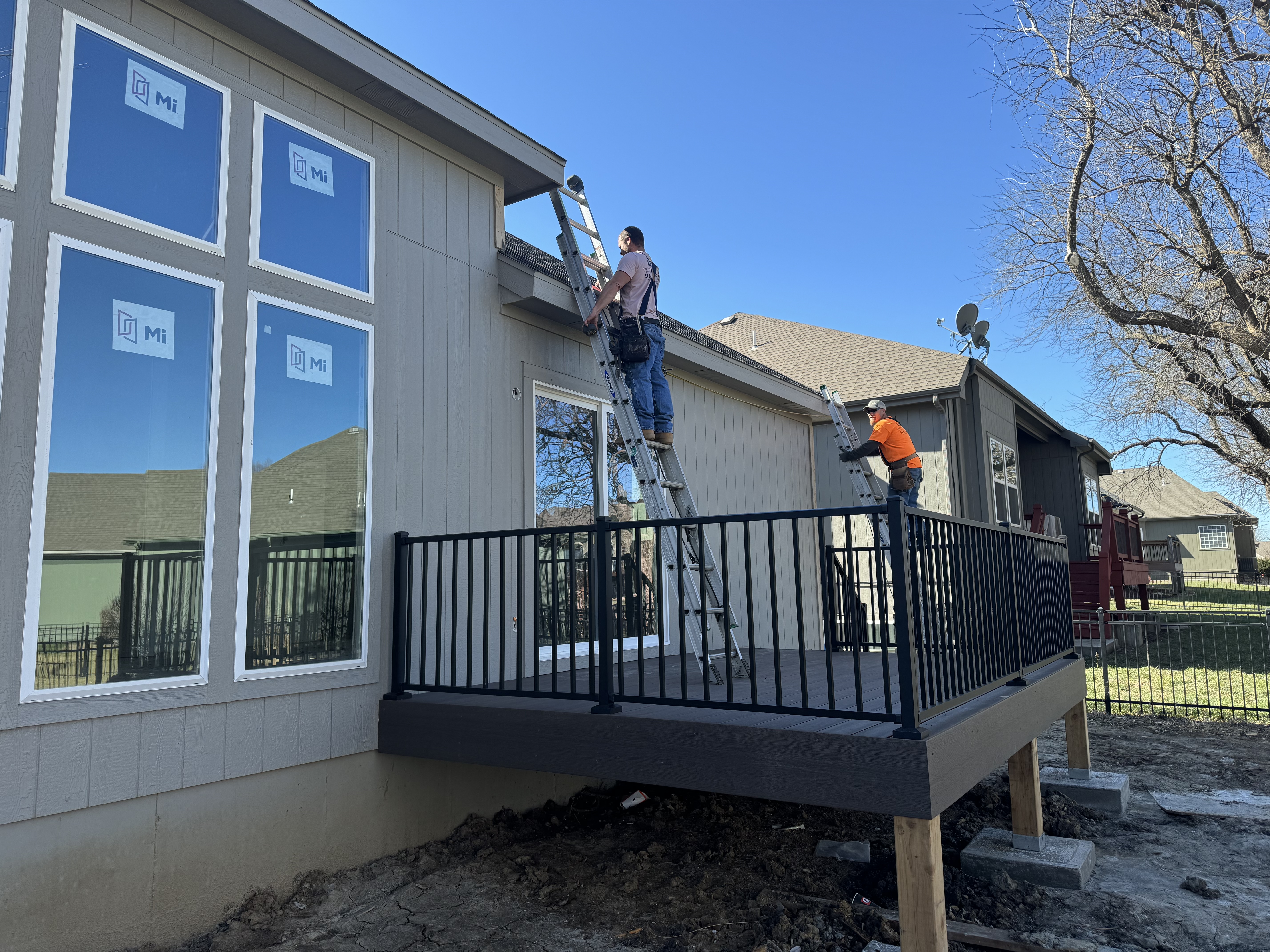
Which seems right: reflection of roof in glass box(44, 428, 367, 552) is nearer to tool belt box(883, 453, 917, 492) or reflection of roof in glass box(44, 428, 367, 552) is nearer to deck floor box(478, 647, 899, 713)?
deck floor box(478, 647, 899, 713)

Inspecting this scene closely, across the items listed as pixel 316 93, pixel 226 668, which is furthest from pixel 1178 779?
pixel 316 93

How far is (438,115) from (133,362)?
8.17 feet

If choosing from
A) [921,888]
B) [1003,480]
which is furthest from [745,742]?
[1003,480]

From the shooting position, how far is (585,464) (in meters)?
6.43

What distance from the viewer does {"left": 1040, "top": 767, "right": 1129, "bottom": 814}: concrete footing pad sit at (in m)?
5.63

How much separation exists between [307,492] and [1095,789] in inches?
217

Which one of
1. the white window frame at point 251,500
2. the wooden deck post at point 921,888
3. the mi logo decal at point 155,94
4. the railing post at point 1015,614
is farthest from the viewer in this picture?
the railing post at point 1015,614

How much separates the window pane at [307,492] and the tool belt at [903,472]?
5.32 m

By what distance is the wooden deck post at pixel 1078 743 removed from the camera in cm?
588

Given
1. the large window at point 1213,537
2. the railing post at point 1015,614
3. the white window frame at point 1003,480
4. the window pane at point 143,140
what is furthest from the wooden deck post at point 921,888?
the large window at point 1213,537

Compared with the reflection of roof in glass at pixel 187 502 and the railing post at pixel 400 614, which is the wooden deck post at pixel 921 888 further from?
the reflection of roof in glass at pixel 187 502

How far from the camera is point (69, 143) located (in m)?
3.52

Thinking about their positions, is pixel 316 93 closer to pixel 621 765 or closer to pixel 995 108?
pixel 621 765

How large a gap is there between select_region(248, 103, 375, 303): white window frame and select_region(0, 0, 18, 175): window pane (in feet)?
3.45
